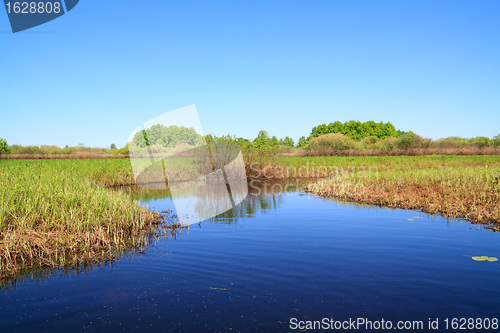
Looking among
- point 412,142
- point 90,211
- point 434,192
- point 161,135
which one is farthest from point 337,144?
point 90,211

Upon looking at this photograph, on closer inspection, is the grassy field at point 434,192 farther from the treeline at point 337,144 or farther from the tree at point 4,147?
the tree at point 4,147

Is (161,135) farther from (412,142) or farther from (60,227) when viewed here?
(60,227)

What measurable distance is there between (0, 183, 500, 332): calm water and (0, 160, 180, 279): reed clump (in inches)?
38.3

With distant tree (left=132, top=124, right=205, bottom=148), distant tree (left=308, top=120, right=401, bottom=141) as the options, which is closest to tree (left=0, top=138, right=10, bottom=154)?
distant tree (left=132, top=124, right=205, bottom=148)

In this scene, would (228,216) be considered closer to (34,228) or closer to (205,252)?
(205,252)

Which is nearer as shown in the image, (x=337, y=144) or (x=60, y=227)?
(x=60, y=227)

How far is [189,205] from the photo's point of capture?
18.0 m

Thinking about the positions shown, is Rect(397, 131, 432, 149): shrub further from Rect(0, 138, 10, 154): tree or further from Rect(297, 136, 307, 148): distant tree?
Rect(0, 138, 10, 154): tree

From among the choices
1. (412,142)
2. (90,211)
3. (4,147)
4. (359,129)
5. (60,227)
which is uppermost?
(359,129)

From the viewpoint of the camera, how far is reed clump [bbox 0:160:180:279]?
8.59 m

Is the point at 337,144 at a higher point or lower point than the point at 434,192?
higher

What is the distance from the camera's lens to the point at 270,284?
23.7 ft

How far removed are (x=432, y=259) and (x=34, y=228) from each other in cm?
1029

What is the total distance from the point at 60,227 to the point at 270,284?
243 inches
